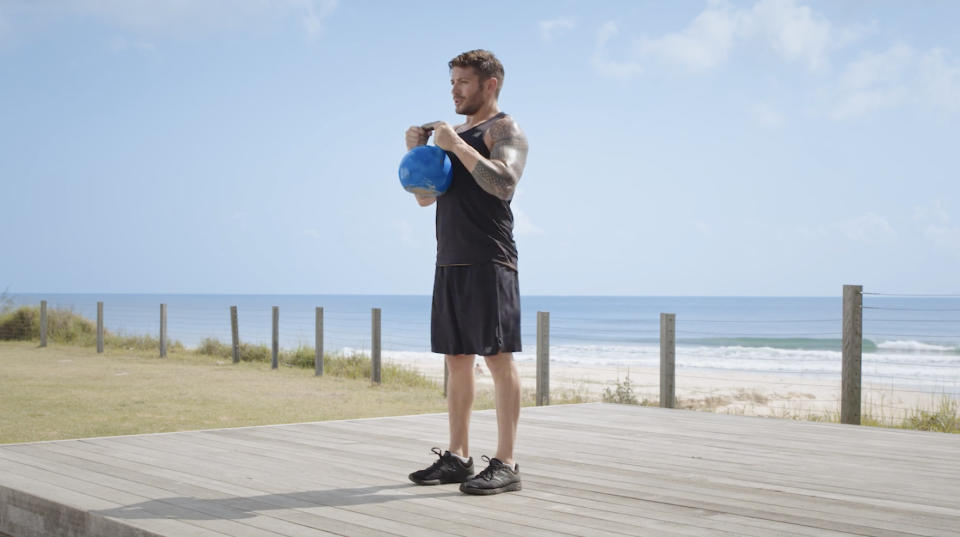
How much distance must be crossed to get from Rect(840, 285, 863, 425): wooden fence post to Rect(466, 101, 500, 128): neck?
4.02 m

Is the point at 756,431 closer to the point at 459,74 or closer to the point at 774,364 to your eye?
the point at 459,74

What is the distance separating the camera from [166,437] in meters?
4.38

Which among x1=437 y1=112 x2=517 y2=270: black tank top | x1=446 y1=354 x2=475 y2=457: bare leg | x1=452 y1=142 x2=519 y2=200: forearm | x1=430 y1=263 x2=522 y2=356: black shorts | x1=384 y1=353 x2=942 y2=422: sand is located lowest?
x1=384 y1=353 x2=942 y2=422: sand

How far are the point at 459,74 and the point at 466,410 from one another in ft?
3.80

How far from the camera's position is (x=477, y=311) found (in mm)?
3010

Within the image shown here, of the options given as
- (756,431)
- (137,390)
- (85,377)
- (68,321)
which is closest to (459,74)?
(756,431)

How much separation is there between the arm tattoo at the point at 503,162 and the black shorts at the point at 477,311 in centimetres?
27

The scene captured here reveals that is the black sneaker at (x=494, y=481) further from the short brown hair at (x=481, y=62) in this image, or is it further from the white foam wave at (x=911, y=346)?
the white foam wave at (x=911, y=346)

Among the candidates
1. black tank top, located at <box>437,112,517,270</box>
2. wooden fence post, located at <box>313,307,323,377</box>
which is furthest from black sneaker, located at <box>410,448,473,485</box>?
wooden fence post, located at <box>313,307,323,377</box>

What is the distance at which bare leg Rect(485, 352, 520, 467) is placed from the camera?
3.07 metres

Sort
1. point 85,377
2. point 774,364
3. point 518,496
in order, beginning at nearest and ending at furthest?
1. point 518,496
2. point 85,377
3. point 774,364

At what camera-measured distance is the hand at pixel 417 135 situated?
122 inches

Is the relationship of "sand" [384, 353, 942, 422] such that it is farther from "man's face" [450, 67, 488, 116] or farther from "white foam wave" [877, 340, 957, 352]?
"white foam wave" [877, 340, 957, 352]

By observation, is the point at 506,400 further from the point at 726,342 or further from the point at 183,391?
the point at 726,342
